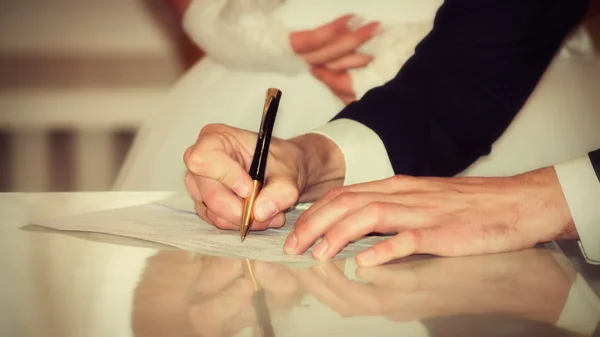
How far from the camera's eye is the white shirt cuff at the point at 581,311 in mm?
375

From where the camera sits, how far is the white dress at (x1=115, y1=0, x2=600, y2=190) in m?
1.24

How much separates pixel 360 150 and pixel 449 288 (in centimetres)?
48

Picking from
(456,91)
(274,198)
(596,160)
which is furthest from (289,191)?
(456,91)

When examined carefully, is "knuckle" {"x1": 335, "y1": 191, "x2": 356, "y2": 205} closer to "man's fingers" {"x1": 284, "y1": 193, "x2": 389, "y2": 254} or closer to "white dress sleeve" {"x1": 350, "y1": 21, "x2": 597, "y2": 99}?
"man's fingers" {"x1": 284, "y1": 193, "x2": 389, "y2": 254}

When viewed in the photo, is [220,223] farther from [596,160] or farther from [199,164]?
[596,160]

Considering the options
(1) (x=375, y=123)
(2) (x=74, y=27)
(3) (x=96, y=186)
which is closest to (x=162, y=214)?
(1) (x=375, y=123)

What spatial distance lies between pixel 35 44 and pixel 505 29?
0.98 metres

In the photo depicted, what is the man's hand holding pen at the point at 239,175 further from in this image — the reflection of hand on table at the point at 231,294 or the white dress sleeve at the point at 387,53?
the white dress sleeve at the point at 387,53

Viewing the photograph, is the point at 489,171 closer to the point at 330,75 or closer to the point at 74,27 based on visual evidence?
the point at 330,75

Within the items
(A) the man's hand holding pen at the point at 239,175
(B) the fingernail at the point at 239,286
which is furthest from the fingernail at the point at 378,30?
(B) the fingernail at the point at 239,286

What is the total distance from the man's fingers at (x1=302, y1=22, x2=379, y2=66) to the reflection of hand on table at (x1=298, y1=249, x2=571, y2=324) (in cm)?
77

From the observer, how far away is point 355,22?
4.25ft

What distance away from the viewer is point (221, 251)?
59cm

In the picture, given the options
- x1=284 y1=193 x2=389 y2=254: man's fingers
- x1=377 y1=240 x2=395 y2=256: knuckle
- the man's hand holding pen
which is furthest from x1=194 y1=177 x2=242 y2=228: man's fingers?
x1=377 y1=240 x2=395 y2=256: knuckle
